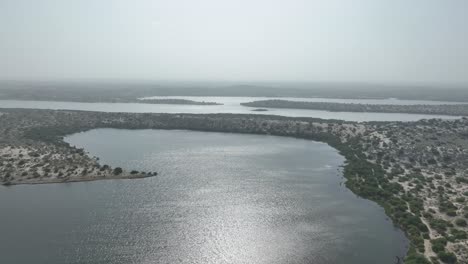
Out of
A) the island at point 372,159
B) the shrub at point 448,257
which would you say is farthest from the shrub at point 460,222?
the shrub at point 448,257

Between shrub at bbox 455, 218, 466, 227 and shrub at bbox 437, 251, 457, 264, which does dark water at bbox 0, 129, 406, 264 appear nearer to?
shrub at bbox 437, 251, 457, 264

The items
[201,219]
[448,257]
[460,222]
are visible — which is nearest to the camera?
[448,257]

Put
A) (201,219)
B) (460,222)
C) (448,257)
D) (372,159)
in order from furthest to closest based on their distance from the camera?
1. (372,159)
2. (201,219)
3. (460,222)
4. (448,257)

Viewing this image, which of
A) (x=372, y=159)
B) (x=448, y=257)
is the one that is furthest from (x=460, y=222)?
(x=372, y=159)

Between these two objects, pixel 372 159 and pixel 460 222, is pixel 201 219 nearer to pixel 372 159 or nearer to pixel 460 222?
pixel 460 222

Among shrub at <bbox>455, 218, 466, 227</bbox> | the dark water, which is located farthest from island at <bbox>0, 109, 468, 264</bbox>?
the dark water

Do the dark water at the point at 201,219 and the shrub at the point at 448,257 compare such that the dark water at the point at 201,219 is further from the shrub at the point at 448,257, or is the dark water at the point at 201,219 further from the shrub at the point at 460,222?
the shrub at the point at 460,222
